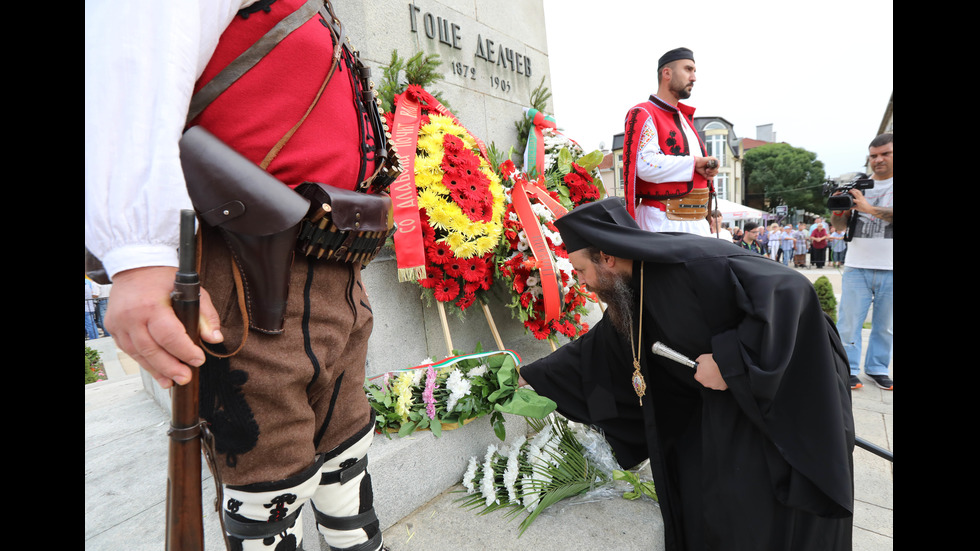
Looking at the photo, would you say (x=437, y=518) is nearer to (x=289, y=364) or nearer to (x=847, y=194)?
(x=289, y=364)

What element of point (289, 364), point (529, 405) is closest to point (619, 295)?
point (529, 405)

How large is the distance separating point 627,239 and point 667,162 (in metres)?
1.69

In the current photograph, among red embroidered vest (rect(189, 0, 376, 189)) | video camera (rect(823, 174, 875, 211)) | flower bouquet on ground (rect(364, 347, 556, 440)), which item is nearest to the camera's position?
red embroidered vest (rect(189, 0, 376, 189))

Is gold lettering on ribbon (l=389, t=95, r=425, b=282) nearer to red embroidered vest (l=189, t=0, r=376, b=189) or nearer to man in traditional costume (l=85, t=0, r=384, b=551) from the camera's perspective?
man in traditional costume (l=85, t=0, r=384, b=551)

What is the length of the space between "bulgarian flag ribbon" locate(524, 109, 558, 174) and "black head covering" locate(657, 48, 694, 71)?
3.25 ft

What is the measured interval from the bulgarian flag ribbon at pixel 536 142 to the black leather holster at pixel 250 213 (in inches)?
119

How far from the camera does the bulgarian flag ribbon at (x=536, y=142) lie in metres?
3.87

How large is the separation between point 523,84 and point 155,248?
3946 millimetres

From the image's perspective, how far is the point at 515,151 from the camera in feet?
13.2

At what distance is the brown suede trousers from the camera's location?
3.33 feet

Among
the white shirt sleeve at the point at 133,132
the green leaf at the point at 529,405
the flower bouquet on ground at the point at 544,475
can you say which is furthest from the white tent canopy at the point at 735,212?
the white shirt sleeve at the point at 133,132

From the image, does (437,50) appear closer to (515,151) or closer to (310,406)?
(515,151)

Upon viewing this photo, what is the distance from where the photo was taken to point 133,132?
0.79m

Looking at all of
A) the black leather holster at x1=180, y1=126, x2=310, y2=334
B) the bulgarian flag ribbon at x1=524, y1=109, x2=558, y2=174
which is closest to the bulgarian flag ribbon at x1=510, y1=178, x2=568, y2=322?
the bulgarian flag ribbon at x1=524, y1=109, x2=558, y2=174
